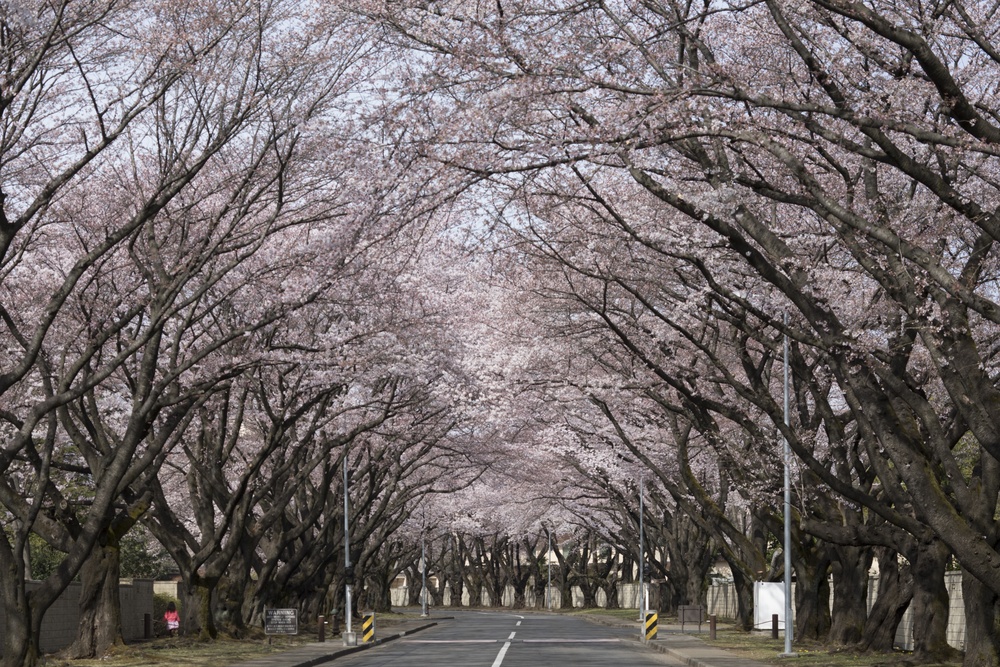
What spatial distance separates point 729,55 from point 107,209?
1239 centimetres

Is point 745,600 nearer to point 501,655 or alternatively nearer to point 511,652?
point 511,652

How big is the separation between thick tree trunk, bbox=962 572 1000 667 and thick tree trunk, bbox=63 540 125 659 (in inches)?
647

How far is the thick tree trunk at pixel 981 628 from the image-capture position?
767 inches

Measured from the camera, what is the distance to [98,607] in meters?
26.2

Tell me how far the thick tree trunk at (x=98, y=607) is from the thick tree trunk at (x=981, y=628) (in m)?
16.4

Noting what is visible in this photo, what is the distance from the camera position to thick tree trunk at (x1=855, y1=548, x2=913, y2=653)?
2692 cm

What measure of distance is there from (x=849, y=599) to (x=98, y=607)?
55.3 ft

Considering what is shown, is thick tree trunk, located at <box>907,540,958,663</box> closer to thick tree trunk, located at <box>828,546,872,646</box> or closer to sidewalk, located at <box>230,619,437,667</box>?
thick tree trunk, located at <box>828,546,872,646</box>

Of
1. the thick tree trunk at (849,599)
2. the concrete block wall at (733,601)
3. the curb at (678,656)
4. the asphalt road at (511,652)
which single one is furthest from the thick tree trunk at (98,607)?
the concrete block wall at (733,601)

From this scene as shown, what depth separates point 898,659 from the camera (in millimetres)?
24047

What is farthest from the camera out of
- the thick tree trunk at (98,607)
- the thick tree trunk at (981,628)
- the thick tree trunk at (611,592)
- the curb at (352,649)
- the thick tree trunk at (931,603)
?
the thick tree trunk at (611,592)

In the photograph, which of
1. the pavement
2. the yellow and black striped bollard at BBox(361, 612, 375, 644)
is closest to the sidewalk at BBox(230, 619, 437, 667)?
the pavement

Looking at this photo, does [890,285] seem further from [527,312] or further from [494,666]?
[527,312]

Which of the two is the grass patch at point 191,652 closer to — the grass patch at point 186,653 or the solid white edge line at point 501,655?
the grass patch at point 186,653
